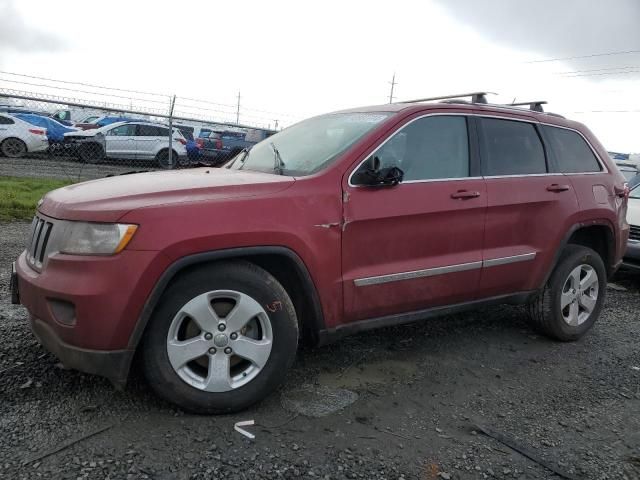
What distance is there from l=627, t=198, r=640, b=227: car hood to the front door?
4086mm

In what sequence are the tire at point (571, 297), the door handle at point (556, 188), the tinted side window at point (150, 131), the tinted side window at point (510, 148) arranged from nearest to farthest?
1. the tinted side window at point (510, 148)
2. the door handle at point (556, 188)
3. the tire at point (571, 297)
4. the tinted side window at point (150, 131)

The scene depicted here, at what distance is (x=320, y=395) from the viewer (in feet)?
10.6

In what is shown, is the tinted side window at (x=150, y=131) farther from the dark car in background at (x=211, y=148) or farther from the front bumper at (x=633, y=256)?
the front bumper at (x=633, y=256)

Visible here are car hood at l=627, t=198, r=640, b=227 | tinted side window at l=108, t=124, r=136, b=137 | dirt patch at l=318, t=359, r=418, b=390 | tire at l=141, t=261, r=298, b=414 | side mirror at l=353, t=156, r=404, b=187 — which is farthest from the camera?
tinted side window at l=108, t=124, r=136, b=137

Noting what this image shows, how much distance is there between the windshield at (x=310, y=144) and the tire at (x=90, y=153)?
10881 mm

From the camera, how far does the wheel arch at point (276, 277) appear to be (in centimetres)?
266

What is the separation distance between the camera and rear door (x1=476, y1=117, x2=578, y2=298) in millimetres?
3814

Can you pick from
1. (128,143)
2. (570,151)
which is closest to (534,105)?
(570,151)

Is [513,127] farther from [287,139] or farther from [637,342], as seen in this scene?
[637,342]

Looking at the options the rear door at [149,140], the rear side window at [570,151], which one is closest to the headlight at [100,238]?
the rear side window at [570,151]

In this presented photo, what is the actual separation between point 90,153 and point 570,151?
1270 centimetres

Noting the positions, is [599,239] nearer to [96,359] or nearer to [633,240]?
[633,240]

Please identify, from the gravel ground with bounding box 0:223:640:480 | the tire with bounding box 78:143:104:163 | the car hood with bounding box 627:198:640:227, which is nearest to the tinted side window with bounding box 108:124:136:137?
the tire with bounding box 78:143:104:163

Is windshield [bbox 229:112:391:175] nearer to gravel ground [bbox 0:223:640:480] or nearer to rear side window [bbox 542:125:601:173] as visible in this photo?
gravel ground [bbox 0:223:640:480]
